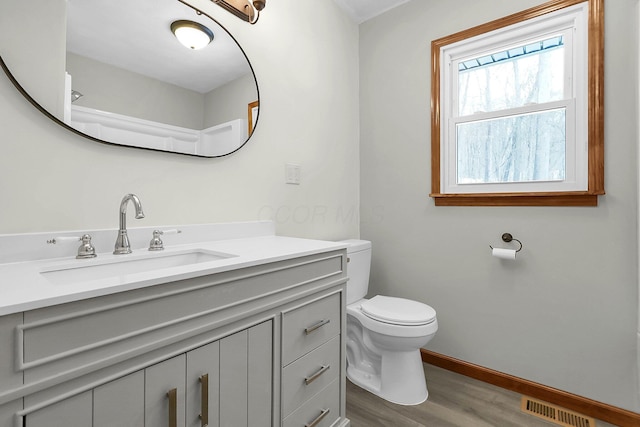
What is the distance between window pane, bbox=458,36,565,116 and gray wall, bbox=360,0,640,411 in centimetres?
21

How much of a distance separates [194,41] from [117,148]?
60 cm

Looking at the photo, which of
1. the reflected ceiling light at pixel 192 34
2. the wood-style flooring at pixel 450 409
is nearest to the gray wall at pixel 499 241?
the wood-style flooring at pixel 450 409

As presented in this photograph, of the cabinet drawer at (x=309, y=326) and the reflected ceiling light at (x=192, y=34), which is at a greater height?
the reflected ceiling light at (x=192, y=34)

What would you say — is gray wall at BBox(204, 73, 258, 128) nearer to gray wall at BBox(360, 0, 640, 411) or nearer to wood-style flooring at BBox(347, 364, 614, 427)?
gray wall at BBox(360, 0, 640, 411)

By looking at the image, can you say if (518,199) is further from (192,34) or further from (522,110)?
(192,34)

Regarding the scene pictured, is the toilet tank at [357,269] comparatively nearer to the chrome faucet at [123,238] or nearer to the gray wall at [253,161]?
the gray wall at [253,161]

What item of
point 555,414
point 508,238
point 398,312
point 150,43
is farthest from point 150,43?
point 555,414

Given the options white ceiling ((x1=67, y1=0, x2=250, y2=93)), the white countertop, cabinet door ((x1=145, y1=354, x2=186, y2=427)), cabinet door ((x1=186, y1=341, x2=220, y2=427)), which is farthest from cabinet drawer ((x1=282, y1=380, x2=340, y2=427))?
white ceiling ((x1=67, y1=0, x2=250, y2=93))

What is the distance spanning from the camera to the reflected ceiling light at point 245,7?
148 cm

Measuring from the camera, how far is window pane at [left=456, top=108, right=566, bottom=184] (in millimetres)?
1686

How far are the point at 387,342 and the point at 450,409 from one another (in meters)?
0.45

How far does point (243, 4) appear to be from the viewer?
155cm

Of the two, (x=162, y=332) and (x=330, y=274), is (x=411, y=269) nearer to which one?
(x=330, y=274)

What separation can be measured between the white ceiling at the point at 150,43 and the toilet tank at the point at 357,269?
1183 mm
